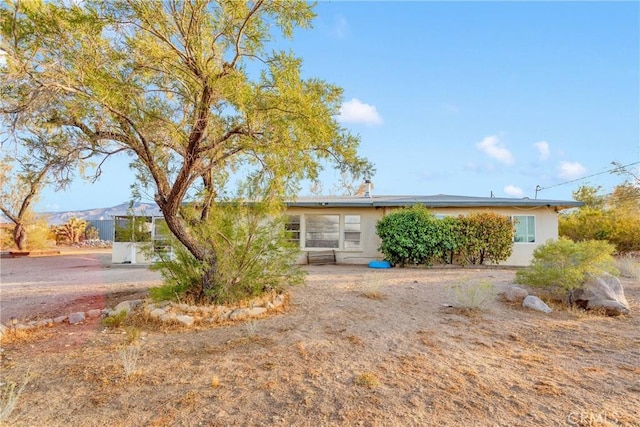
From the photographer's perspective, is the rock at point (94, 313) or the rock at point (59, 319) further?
the rock at point (94, 313)

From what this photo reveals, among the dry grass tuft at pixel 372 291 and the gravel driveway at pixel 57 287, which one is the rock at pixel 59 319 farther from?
the dry grass tuft at pixel 372 291

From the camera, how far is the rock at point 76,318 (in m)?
5.86

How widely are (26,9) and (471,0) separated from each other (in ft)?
30.0

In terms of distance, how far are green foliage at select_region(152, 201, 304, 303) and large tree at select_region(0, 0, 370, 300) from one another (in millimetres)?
239

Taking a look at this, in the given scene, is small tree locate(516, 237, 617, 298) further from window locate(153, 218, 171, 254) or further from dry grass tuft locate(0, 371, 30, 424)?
dry grass tuft locate(0, 371, 30, 424)

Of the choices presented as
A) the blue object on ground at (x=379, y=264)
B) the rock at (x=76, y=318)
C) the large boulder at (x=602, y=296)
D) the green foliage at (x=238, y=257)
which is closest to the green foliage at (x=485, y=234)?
the blue object on ground at (x=379, y=264)

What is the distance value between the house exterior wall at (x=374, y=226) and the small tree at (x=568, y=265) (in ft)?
23.4

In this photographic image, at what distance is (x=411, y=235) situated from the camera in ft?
40.5

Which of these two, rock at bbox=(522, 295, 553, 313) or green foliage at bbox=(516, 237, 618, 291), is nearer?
rock at bbox=(522, 295, 553, 313)

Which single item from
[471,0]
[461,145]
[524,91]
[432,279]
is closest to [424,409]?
[432,279]

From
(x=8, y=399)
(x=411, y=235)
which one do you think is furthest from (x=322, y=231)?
(x=8, y=399)

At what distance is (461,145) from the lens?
14.7m

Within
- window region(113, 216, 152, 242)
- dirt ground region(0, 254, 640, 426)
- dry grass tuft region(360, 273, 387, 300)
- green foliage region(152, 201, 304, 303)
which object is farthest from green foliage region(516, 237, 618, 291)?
window region(113, 216, 152, 242)

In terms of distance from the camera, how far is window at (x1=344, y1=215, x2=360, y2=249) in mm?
14453
